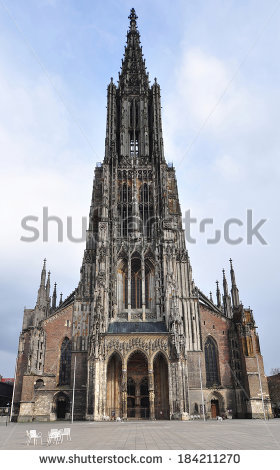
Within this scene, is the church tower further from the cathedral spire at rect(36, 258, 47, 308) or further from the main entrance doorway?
the main entrance doorway

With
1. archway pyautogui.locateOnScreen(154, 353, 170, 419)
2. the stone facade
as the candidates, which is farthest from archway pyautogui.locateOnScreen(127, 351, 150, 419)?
the stone facade

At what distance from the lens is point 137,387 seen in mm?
38406

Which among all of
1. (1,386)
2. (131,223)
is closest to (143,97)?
(131,223)

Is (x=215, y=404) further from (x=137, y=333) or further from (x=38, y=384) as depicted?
(x=38, y=384)

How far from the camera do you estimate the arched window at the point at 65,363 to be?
131 ft

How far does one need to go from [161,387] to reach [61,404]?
11.1 m

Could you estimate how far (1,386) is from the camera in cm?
5778

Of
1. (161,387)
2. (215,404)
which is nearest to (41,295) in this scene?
(161,387)

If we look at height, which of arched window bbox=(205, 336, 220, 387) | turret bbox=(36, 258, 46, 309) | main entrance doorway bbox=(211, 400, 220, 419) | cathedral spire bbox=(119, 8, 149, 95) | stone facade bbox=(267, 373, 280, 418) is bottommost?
main entrance doorway bbox=(211, 400, 220, 419)

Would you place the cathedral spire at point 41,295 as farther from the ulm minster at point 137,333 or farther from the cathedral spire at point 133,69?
the cathedral spire at point 133,69

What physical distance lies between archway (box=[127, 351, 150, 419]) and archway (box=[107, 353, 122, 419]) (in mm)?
1245

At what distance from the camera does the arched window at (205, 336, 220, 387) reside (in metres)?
39.8
